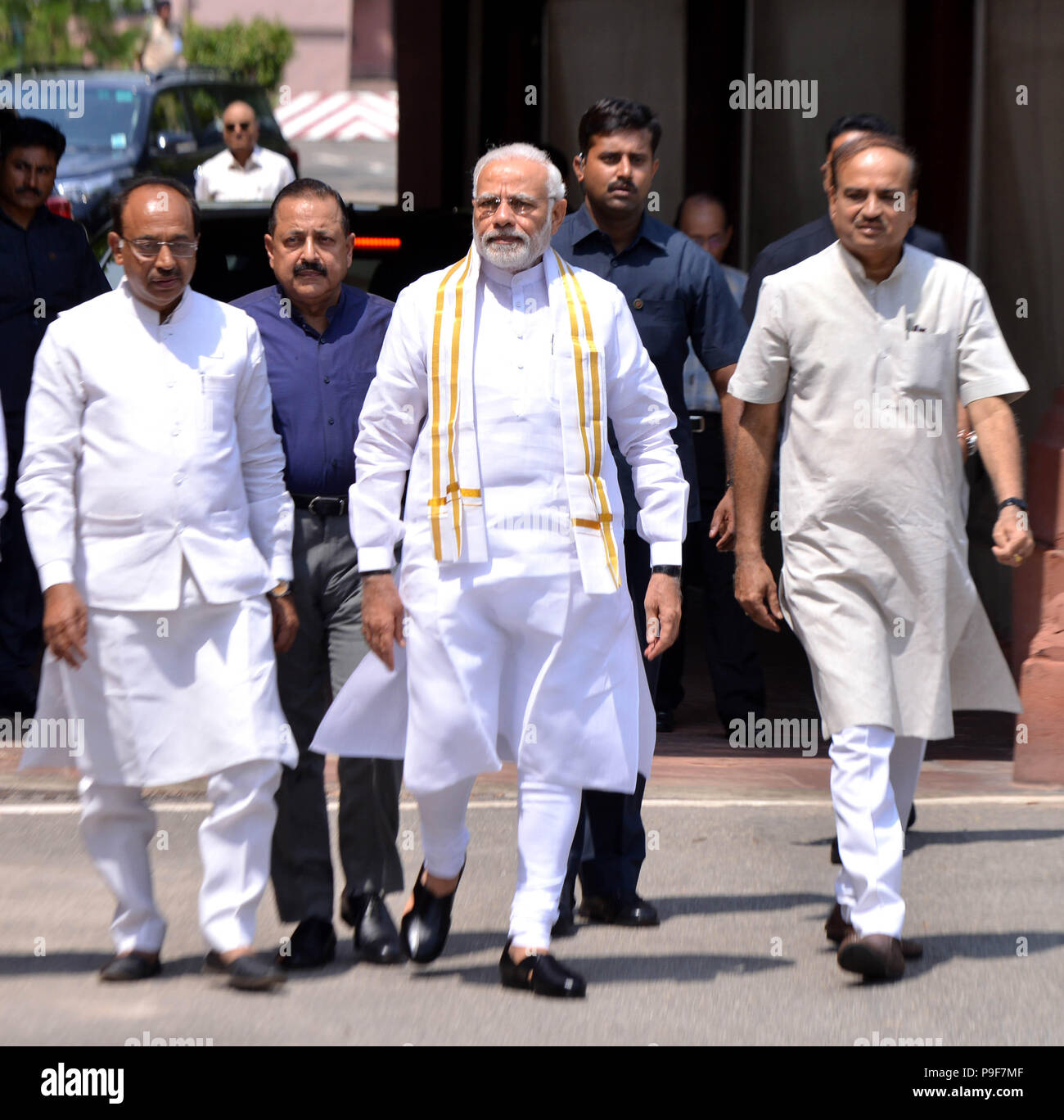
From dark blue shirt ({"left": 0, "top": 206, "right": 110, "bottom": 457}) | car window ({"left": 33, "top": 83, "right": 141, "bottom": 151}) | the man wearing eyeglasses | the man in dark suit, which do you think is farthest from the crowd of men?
car window ({"left": 33, "top": 83, "right": 141, "bottom": 151})

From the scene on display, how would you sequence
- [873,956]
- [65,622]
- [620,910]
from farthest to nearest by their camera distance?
[620,910], [873,956], [65,622]

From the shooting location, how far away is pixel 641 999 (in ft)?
18.6

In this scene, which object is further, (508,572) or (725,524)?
(725,524)

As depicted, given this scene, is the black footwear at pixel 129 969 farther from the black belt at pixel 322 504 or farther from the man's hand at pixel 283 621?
the black belt at pixel 322 504

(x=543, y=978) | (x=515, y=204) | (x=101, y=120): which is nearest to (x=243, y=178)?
(x=101, y=120)

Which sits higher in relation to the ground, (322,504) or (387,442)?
(387,442)

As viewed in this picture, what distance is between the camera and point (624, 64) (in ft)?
53.3

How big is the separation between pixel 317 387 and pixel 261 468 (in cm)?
37

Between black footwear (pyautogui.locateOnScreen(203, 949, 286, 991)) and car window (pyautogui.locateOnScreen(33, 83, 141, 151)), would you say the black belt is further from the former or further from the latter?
car window (pyautogui.locateOnScreen(33, 83, 141, 151))

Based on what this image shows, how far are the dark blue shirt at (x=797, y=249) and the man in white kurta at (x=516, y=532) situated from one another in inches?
78.5

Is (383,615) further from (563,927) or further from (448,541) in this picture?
(563,927)

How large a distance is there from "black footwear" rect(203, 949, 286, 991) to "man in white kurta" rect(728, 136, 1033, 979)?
1482 millimetres
